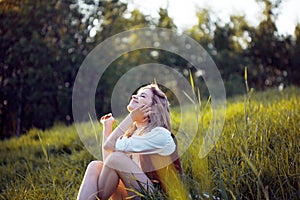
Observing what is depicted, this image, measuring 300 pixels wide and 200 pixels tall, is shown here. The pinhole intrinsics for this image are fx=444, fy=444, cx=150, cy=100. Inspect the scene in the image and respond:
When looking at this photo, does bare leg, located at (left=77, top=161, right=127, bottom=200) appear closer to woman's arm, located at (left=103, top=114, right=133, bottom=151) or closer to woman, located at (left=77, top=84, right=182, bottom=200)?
woman, located at (left=77, top=84, right=182, bottom=200)

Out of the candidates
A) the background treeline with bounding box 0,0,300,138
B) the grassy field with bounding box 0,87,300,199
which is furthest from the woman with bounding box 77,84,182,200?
the background treeline with bounding box 0,0,300,138

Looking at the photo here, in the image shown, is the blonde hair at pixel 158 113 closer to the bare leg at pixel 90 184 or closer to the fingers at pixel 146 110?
the fingers at pixel 146 110

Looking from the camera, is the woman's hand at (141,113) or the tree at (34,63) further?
the tree at (34,63)

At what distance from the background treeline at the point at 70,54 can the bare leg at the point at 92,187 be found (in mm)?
7356

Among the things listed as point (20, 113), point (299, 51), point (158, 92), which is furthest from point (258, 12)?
point (158, 92)

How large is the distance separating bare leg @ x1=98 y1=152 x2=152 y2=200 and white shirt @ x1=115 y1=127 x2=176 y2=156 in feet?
0.21

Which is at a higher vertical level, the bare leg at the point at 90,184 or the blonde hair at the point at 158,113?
the blonde hair at the point at 158,113

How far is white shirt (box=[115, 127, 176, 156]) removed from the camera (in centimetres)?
306

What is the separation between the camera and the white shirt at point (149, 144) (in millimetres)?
3062

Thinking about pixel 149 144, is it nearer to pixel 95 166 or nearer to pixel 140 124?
pixel 140 124

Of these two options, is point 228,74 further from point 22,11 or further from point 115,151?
point 115,151

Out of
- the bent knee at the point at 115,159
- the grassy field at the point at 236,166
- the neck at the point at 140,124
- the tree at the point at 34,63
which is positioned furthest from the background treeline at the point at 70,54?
the bent knee at the point at 115,159

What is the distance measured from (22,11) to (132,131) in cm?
786

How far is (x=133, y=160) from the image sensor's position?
10.4 ft
